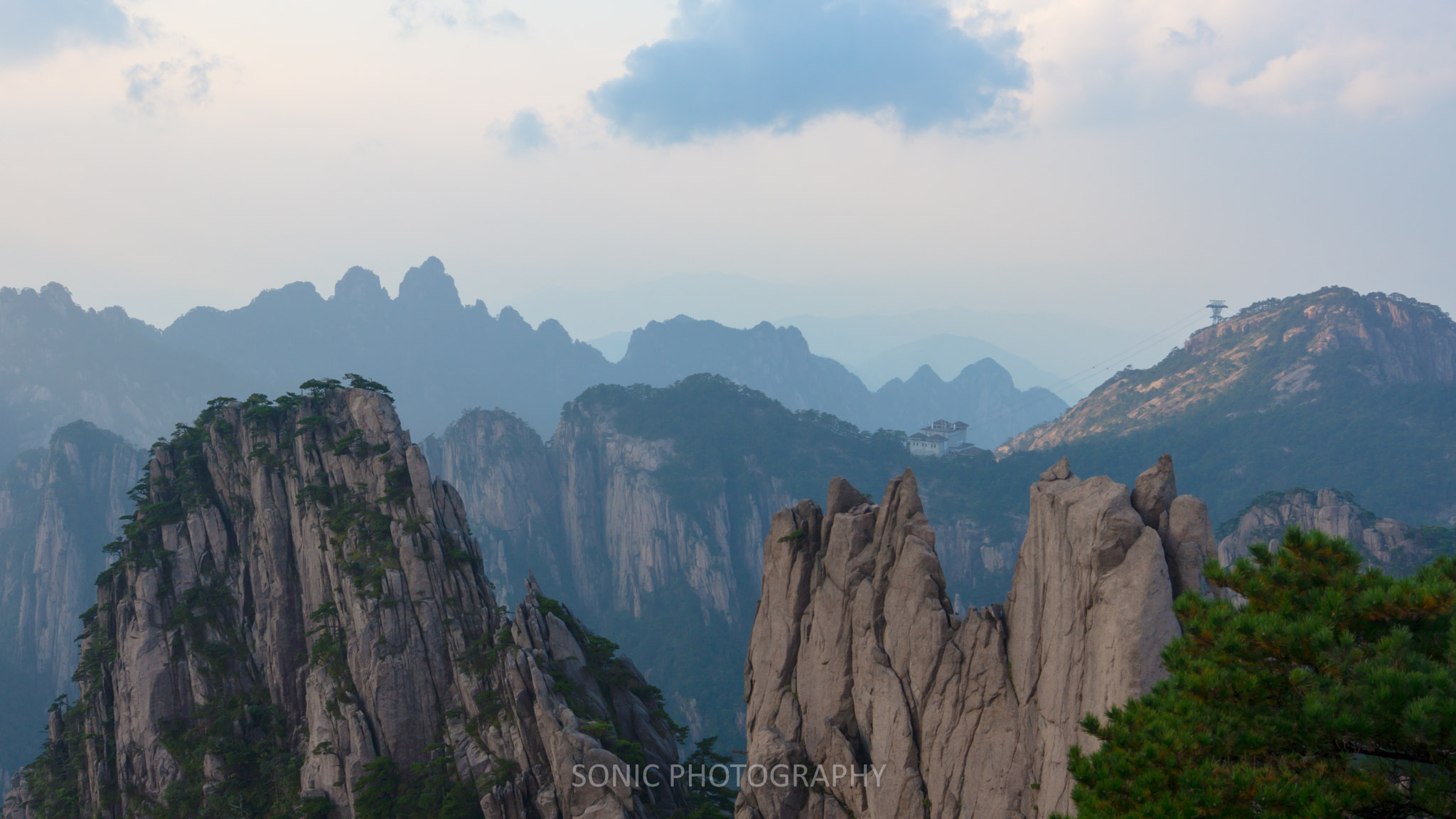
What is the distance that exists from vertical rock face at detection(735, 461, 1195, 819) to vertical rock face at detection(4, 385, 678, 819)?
9165mm

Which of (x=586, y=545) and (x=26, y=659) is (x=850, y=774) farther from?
(x=26, y=659)

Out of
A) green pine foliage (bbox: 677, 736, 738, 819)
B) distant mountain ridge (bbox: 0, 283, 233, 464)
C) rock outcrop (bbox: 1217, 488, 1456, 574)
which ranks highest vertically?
distant mountain ridge (bbox: 0, 283, 233, 464)

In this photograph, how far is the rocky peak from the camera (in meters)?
122

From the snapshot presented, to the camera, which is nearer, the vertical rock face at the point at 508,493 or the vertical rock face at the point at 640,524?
the vertical rock face at the point at 640,524

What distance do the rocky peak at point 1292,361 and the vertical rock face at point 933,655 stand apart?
121932mm

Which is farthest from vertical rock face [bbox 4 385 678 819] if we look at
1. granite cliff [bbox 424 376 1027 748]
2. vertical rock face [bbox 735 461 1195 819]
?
granite cliff [bbox 424 376 1027 748]

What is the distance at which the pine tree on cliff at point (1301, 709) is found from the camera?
9.50 m

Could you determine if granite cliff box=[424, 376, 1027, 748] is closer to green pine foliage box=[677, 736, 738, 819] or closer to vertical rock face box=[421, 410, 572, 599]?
vertical rock face box=[421, 410, 572, 599]

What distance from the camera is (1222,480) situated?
109 m

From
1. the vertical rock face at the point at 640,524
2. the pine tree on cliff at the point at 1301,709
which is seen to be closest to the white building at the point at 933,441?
the vertical rock face at the point at 640,524

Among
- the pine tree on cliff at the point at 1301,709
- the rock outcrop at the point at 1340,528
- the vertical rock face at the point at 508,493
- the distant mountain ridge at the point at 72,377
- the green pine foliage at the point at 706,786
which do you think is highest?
the distant mountain ridge at the point at 72,377

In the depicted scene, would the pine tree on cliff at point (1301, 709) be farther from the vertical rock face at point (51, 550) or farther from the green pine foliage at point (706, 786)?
the vertical rock face at point (51, 550)

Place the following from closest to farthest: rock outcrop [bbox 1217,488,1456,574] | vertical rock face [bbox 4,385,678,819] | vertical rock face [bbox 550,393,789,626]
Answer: vertical rock face [bbox 4,385,678,819], rock outcrop [bbox 1217,488,1456,574], vertical rock face [bbox 550,393,789,626]

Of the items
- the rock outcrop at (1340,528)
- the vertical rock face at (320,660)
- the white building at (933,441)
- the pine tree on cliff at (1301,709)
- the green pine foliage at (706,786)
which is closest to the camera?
the pine tree on cliff at (1301,709)
